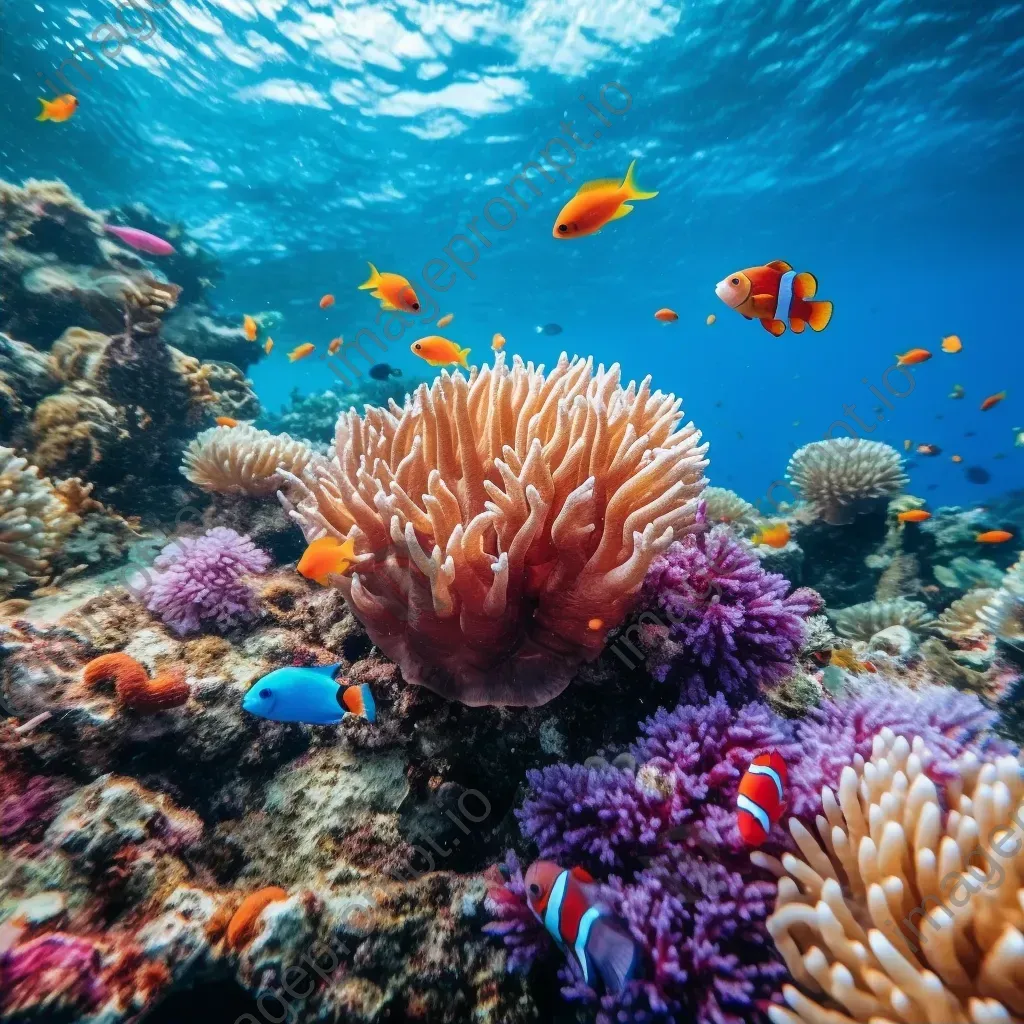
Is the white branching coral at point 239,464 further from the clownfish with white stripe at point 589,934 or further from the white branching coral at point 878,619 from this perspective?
the white branching coral at point 878,619

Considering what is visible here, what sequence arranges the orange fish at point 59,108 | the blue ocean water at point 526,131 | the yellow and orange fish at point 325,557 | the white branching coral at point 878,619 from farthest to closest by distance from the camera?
1. the blue ocean water at point 526,131
2. the white branching coral at point 878,619
3. the orange fish at point 59,108
4. the yellow and orange fish at point 325,557

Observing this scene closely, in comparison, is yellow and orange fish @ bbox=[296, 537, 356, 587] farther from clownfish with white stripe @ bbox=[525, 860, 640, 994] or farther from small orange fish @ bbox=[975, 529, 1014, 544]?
small orange fish @ bbox=[975, 529, 1014, 544]

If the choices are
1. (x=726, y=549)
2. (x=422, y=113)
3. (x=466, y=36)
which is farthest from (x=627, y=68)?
(x=726, y=549)

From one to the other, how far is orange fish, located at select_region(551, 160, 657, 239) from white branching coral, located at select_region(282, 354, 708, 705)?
6.45ft

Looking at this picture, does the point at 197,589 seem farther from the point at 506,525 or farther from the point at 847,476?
the point at 847,476

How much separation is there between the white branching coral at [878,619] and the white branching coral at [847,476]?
1694 mm

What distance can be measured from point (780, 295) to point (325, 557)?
324 cm

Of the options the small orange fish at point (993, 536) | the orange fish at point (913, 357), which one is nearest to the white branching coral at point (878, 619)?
the small orange fish at point (993, 536)

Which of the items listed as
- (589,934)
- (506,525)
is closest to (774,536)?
(506,525)

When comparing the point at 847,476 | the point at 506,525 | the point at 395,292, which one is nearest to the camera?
the point at 506,525

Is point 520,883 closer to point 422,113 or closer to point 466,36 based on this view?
point 466,36

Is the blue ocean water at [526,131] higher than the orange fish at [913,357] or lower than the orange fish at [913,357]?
higher

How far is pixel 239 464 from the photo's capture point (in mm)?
4469

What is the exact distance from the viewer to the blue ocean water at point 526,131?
48.1 feet
